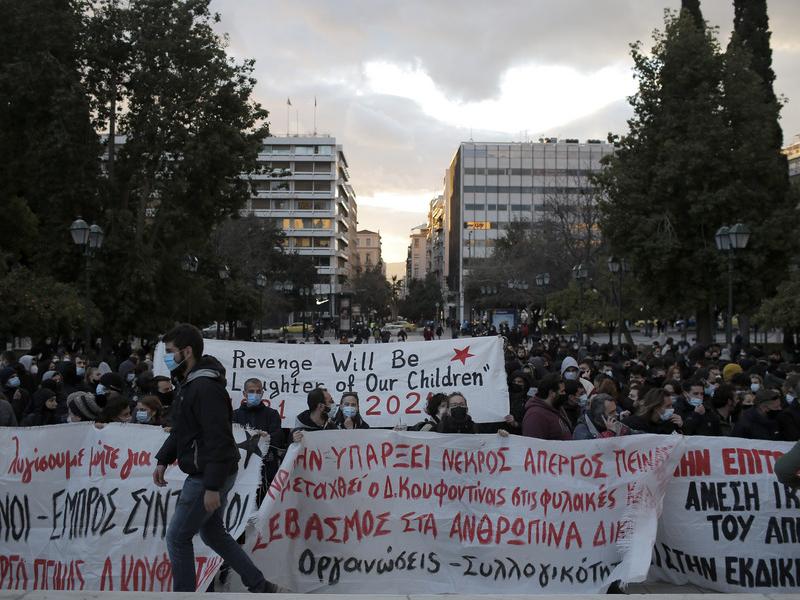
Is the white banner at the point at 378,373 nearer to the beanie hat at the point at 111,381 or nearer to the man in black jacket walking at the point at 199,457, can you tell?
the beanie hat at the point at 111,381

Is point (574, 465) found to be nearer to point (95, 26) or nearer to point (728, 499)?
point (728, 499)

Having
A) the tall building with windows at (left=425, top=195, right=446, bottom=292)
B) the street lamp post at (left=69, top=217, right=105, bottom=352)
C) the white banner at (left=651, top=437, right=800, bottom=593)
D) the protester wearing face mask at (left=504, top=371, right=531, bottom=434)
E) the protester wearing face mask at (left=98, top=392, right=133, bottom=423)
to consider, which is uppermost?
the tall building with windows at (left=425, top=195, right=446, bottom=292)

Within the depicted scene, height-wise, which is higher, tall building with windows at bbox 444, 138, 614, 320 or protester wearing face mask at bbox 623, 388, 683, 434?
tall building with windows at bbox 444, 138, 614, 320

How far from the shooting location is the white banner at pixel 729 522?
696 centimetres

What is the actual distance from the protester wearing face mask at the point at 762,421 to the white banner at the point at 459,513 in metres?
1.44

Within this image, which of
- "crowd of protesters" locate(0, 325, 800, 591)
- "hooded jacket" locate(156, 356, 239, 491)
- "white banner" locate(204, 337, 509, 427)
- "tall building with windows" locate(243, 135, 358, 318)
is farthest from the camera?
"tall building with windows" locate(243, 135, 358, 318)

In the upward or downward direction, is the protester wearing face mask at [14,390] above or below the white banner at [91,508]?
above

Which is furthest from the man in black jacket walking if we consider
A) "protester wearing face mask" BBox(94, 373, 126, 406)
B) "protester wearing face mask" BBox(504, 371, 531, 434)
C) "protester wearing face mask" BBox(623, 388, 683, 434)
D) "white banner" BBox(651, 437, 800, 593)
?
"protester wearing face mask" BBox(504, 371, 531, 434)

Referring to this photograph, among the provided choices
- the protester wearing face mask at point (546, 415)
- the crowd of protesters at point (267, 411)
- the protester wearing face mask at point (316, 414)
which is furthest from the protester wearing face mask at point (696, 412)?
the protester wearing face mask at point (316, 414)

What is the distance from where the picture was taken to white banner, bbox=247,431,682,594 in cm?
676

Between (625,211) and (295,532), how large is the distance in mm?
32044

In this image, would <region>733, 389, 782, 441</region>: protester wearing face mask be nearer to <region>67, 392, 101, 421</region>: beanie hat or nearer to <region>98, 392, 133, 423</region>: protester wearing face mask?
<region>98, 392, 133, 423</region>: protester wearing face mask

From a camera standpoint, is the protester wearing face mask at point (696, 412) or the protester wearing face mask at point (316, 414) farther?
the protester wearing face mask at point (696, 412)

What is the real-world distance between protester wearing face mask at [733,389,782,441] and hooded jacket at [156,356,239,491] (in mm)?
4927
